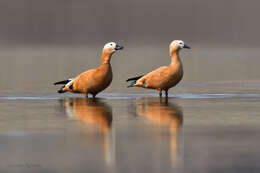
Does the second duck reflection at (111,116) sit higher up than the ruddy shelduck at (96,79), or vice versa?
the ruddy shelduck at (96,79)

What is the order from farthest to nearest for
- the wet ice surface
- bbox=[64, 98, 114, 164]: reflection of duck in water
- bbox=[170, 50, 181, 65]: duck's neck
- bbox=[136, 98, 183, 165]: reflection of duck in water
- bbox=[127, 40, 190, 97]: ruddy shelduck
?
bbox=[170, 50, 181, 65]: duck's neck < bbox=[127, 40, 190, 97]: ruddy shelduck < bbox=[136, 98, 183, 165]: reflection of duck in water < bbox=[64, 98, 114, 164]: reflection of duck in water < the wet ice surface

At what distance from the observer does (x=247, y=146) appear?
12195mm

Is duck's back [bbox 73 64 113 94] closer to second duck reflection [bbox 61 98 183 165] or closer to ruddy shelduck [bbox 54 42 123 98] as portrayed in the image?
ruddy shelduck [bbox 54 42 123 98]

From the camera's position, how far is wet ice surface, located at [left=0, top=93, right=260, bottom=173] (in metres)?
10.9

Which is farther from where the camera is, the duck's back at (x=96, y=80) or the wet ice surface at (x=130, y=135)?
the duck's back at (x=96, y=80)

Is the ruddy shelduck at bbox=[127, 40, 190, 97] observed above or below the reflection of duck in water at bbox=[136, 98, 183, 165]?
above

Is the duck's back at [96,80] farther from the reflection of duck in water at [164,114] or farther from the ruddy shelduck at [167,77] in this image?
the ruddy shelduck at [167,77]

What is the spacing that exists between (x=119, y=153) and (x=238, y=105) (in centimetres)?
769

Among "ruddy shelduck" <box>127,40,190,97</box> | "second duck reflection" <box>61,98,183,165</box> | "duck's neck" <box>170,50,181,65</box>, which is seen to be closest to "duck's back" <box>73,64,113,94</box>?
"second duck reflection" <box>61,98,183,165</box>

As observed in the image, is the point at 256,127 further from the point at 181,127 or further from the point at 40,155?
the point at 40,155

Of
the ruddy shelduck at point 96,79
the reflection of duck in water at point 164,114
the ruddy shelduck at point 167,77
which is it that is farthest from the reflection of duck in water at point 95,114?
the ruddy shelduck at point 167,77

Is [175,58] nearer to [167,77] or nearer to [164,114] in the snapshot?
[167,77]

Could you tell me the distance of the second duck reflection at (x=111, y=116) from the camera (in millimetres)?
12537

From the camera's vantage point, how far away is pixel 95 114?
16688 millimetres
